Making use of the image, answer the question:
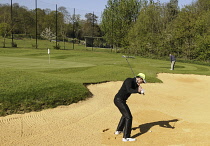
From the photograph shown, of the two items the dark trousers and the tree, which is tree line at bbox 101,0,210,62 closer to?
the tree

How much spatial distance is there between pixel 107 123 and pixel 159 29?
43.0 m

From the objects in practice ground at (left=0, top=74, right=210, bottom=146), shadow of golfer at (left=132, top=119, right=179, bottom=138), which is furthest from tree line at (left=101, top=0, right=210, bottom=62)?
shadow of golfer at (left=132, top=119, right=179, bottom=138)

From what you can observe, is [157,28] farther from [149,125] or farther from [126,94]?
[126,94]

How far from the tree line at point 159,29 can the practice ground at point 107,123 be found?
103ft

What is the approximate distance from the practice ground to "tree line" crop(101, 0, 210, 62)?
3147 centimetres

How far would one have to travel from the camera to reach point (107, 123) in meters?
9.72

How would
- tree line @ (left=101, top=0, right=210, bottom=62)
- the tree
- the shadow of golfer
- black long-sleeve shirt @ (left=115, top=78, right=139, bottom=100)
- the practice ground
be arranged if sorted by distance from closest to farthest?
black long-sleeve shirt @ (left=115, top=78, right=139, bottom=100) → the practice ground → the shadow of golfer → tree line @ (left=101, top=0, right=210, bottom=62) → the tree

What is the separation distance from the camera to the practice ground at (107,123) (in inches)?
310

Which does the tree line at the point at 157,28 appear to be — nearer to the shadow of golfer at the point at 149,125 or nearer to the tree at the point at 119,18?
the tree at the point at 119,18

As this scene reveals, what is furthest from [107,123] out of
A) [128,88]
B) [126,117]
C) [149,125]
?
[128,88]

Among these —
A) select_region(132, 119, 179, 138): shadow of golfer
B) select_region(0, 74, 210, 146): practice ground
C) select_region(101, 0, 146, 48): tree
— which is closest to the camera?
select_region(0, 74, 210, 146): practice ground

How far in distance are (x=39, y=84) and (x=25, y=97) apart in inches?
71.0

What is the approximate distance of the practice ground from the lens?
787 cm

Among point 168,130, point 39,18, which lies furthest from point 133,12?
point 168,130
